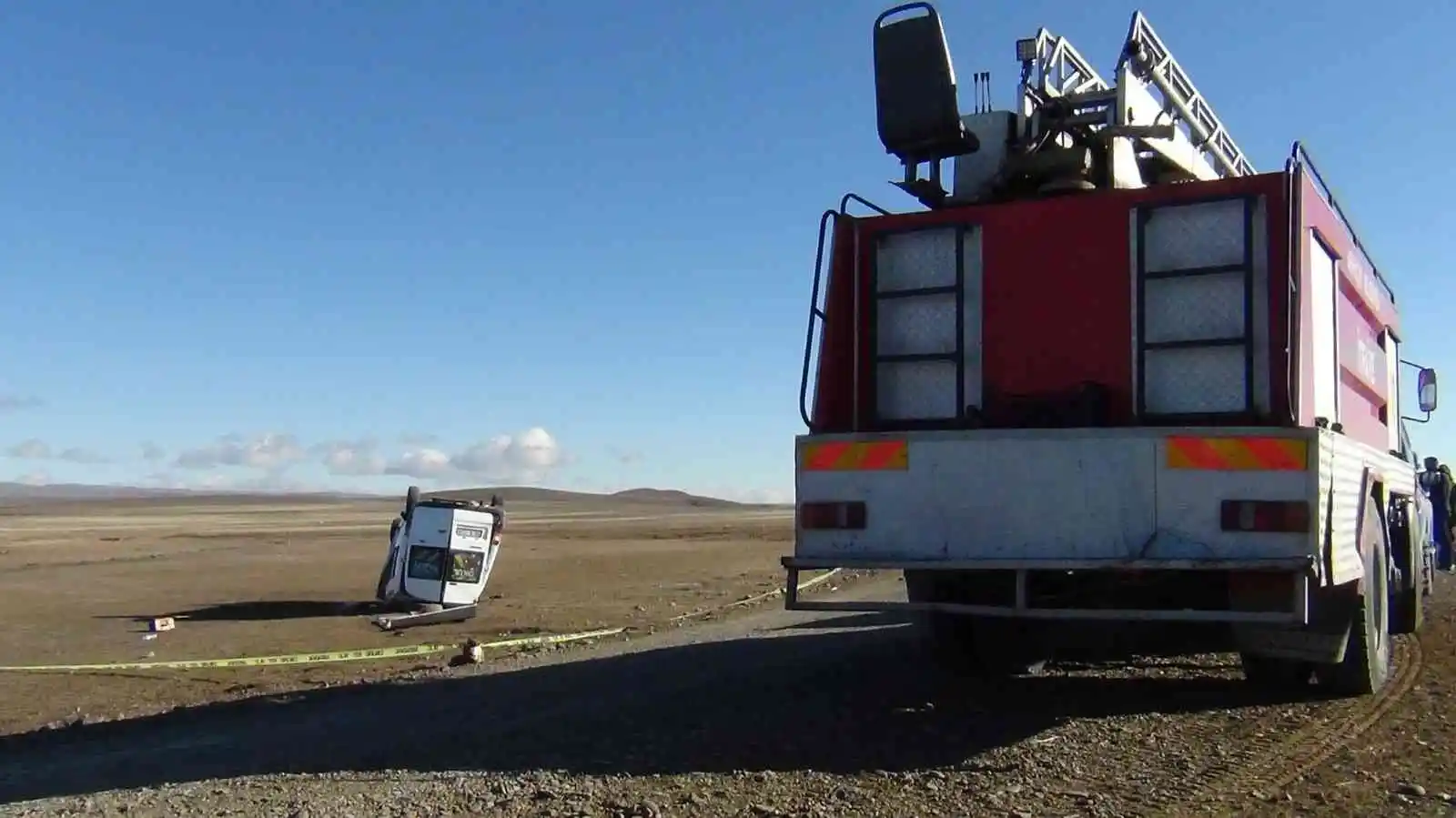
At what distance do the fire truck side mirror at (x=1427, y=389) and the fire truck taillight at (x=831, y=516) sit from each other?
7.51 m

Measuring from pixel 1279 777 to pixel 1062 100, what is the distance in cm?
437

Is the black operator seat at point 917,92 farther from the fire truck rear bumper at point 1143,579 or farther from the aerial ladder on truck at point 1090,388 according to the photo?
the fire truck rear bumper at point 1143,579

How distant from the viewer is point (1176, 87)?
9906 mm

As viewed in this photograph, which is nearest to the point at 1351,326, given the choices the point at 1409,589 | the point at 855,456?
the point at 1409,589

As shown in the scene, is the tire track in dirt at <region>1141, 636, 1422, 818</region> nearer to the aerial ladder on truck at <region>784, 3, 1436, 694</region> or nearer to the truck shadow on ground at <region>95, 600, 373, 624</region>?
the aerial ladder on truck at <region>784, 3, 1436, 694</region>

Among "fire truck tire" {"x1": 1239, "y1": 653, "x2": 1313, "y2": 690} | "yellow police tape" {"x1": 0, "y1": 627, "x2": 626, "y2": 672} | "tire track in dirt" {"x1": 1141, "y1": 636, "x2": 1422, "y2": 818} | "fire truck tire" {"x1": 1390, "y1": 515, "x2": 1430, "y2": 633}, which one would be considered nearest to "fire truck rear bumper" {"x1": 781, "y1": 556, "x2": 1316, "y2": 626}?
"tire track in dirt" {"x1": 1141, "y1": 636, "x2": 1422, "y2": 818}

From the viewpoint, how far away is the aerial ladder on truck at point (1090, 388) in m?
6.82

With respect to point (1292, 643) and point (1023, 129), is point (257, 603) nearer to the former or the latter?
point (1023, 129)

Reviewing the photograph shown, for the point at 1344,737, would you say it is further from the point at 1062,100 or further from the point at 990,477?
the point at 1062,100

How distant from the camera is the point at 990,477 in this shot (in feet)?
23.9

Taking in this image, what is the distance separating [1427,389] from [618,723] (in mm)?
8999

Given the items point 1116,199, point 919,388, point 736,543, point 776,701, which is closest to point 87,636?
point 776,701

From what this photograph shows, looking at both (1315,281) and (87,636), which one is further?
(87,636)

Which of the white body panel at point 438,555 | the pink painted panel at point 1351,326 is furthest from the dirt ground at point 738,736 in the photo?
the white body panel at point 438,555
